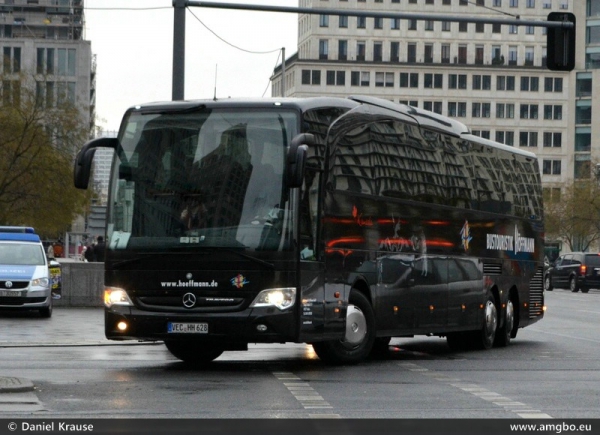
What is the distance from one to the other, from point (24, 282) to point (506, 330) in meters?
13.0

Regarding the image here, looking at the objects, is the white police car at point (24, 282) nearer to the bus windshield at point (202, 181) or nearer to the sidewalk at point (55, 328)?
the sidewalk at point (55, 328)

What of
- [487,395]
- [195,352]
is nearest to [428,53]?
[195,352]

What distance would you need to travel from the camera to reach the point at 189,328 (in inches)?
658

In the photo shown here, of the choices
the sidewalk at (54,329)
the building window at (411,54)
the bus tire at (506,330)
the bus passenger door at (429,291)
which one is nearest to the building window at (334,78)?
the building window at (411,54)

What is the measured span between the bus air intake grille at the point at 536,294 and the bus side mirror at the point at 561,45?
4561 mm

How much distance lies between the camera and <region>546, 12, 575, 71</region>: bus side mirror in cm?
2334

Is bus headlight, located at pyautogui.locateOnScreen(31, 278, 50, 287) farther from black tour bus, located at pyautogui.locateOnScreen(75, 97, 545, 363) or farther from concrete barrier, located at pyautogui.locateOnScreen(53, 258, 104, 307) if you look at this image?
black tour bus, located at pyautogui.locateOnScreen(75, 97, 545, 363)

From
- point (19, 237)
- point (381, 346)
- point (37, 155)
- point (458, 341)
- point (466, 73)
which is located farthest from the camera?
point (466, 73)

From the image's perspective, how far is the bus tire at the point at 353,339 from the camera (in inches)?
719

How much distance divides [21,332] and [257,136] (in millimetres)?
11516

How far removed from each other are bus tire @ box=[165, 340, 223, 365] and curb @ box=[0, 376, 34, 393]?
4537 millimetres
